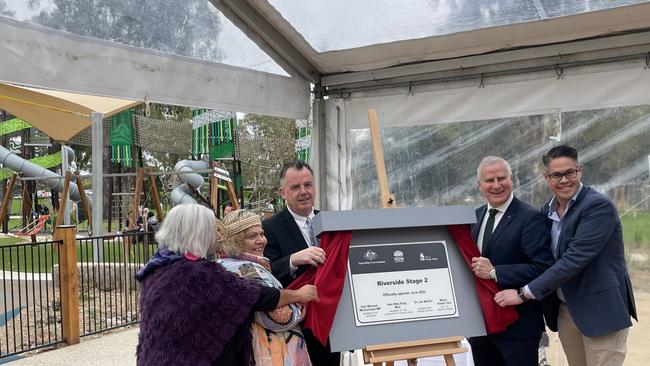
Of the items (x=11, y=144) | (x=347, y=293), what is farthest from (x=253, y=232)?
(x=11, y=144)

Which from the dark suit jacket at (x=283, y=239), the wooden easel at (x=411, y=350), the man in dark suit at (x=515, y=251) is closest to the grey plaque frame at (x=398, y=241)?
the wooden easel at (x=411, y=350)

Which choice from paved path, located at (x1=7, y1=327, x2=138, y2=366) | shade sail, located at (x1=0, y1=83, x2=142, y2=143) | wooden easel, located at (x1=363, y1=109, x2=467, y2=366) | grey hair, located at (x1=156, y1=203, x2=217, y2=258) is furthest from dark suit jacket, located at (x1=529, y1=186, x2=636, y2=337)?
paved path, located at (x1=7, y1=327, x2=138, y2=366)

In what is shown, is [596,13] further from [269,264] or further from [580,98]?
[269,264]

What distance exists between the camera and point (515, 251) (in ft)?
8.09

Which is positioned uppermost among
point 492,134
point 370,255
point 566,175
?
point 492,134

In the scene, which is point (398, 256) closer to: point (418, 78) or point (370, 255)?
point (370, 255)

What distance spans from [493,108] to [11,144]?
31928mm

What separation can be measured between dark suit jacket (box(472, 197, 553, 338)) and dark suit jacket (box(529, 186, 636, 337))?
0.08 m

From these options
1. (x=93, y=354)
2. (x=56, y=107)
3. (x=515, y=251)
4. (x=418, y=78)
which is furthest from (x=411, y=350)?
(x=56, y=107)

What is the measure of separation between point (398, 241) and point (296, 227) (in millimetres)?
524

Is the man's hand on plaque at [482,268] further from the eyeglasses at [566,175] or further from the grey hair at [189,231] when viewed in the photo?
the grey hair at [189,231]

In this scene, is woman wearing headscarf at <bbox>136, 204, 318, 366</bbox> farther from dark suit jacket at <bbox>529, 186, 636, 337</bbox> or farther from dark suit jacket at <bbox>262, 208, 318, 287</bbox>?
dark suit jacket at <bbox>529, 186, 636, 337</bbox>

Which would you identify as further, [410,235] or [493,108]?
[493,108]

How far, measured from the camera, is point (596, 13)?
9.18 feet
